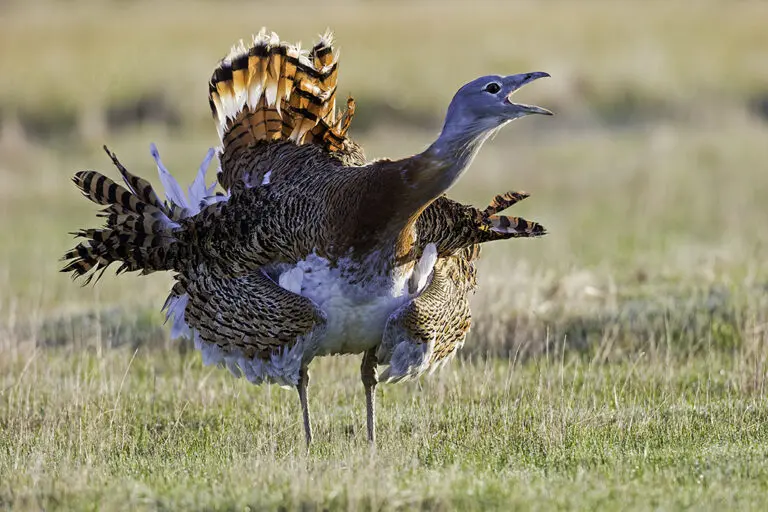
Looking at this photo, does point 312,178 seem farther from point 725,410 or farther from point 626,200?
point 626,200

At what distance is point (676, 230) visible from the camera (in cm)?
1509

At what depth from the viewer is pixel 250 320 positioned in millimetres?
6379

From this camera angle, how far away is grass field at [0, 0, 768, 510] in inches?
227

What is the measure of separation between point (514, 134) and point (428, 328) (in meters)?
16.5

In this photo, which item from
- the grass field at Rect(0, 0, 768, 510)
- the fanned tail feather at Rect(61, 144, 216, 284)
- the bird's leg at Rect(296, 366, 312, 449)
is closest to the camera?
the grass field at Rect(0, 0, 768, 510)

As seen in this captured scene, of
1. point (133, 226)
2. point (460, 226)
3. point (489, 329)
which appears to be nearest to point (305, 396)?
point (460, 226)

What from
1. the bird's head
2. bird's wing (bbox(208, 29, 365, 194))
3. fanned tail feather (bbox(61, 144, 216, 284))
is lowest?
fanned tail feather (bbox(61, 144, 216, 284))

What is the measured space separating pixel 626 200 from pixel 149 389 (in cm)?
965

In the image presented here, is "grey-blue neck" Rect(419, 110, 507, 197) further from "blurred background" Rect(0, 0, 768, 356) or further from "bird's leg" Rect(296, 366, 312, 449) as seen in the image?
"blurred background" Rect(0, 0, 768, 356)

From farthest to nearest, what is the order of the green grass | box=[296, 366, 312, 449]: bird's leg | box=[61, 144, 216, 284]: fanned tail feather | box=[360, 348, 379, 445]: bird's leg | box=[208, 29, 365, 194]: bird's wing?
box=[208, 29, 365, 194]: bird's wing, box=[61, 144, 216, 284]: fanned tail feather, box=[360, 348, 379, 445]: bird's leg, box=[296, 366, 312, 449]: bird's leg, the green grass

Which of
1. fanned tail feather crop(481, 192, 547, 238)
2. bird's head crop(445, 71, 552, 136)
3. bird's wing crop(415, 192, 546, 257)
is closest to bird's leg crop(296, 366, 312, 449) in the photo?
bird's wing crop(415, 192, 546, 257)

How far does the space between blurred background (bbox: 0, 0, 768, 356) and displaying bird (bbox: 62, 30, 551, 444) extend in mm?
2140

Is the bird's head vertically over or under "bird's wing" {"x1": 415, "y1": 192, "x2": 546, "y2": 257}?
over

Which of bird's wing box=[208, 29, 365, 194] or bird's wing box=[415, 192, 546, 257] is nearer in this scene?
bird's wing box=[415, 192, 546, 257]
